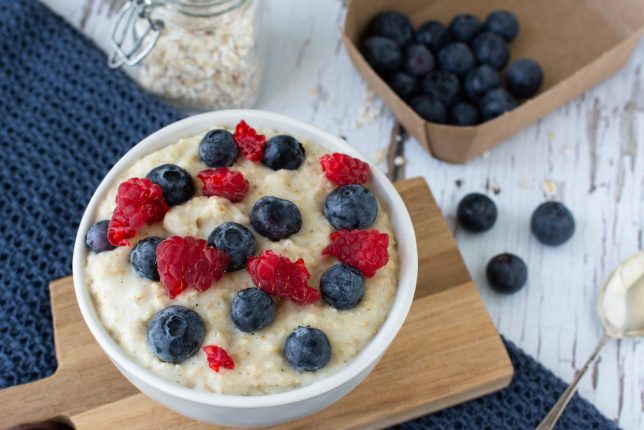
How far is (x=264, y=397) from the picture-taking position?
1.30 metres

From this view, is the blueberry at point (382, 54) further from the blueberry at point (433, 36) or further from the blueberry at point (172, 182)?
the blueberry at point (172, 182)

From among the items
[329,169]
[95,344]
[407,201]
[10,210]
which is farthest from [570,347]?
[10,210]

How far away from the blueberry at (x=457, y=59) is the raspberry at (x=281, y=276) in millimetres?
1125

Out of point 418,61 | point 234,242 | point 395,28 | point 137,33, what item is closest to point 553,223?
point 418,61

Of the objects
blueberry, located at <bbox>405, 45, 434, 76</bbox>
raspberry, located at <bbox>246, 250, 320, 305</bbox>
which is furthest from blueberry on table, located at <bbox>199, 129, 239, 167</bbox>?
blueberry, located at <bbox>405, 45, 434, 76</bbox>

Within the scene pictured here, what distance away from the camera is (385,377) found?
1.67m

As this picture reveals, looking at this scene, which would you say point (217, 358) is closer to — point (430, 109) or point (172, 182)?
point (172, 182)

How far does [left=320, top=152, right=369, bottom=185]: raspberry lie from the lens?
148cm

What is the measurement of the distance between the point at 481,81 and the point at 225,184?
105cm

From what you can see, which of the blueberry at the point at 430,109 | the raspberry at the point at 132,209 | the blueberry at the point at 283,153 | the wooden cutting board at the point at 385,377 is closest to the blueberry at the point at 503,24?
the blueberry at the point at 430,109

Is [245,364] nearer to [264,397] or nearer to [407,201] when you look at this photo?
[264,397]

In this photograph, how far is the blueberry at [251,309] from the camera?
129cm

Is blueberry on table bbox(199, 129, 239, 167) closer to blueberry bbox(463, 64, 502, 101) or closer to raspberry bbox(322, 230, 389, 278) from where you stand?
raspberry bbox(322, 230, 389, 278)

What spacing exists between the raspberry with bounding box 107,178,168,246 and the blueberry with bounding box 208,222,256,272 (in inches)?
4.9
